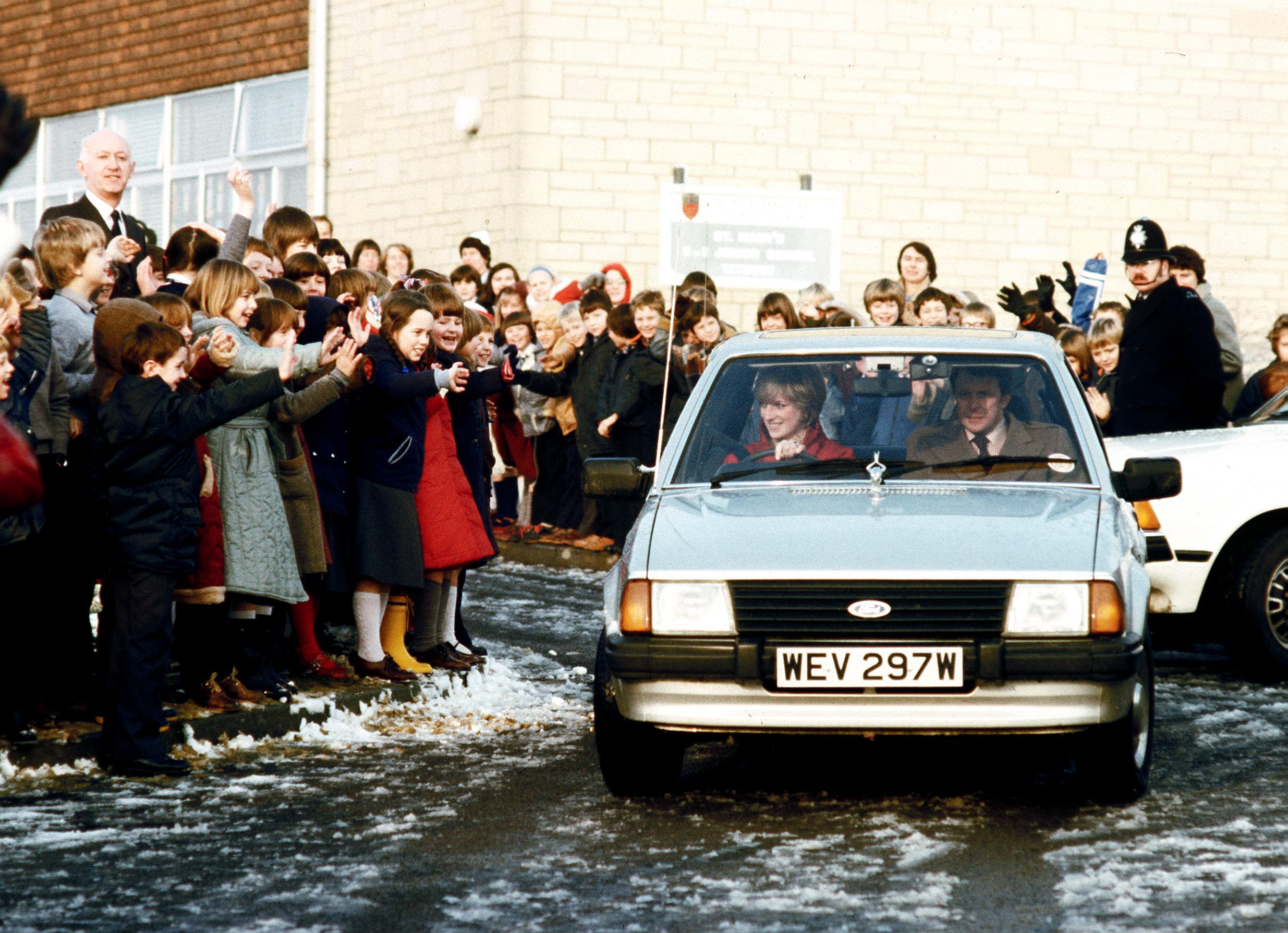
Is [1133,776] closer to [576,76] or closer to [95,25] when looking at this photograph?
[576,76]

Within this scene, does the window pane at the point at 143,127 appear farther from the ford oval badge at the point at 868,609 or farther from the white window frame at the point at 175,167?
the ford oval badge at the point at 868,609

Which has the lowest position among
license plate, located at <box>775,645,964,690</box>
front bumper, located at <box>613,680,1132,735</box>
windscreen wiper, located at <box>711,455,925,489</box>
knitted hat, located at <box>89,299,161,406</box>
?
front bumper, located at <box>613,680,1132,735</box>

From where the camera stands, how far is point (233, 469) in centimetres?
795

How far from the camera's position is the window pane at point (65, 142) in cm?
2786

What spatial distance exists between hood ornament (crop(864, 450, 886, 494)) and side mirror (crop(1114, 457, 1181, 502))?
880mm

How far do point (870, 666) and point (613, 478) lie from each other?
5.21ft

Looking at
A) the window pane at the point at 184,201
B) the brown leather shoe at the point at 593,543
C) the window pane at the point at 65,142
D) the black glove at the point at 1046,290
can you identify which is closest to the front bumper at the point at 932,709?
the brown leather shoe at the point at 593,543

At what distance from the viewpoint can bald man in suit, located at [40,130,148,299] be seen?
975cm

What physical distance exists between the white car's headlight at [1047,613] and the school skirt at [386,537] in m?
3.64

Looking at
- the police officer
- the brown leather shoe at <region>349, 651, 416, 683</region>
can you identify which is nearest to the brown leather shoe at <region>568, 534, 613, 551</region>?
the police officer

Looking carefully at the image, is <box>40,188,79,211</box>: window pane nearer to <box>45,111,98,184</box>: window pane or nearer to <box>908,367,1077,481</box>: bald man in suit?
<box>45,111,98,184</box>: window pane

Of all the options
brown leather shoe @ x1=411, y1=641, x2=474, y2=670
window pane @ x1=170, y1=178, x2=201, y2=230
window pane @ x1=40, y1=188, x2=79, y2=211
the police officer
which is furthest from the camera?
window pane @ x1=40, y1=188, x2=79, y2=211

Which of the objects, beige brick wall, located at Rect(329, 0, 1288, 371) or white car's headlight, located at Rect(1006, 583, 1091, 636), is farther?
beige brick wall, located at Rect(329, 0, 1288, 371)

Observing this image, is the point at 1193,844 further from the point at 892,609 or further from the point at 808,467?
the point at 808,467
